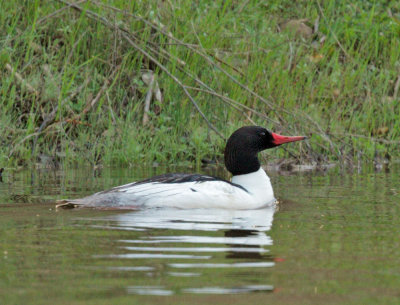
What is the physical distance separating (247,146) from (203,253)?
3.34 m

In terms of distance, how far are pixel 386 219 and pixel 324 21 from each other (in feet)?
29.0

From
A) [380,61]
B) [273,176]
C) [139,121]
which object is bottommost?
[273,176]

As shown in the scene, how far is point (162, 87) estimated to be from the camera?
39.0ft

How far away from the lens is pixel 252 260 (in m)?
4.61

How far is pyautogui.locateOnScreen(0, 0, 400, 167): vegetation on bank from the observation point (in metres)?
10.9

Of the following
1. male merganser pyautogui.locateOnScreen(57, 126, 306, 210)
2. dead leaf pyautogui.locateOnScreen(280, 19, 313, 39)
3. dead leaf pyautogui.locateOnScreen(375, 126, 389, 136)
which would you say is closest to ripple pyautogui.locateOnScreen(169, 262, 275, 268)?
male merganser pyautogui.locateOnScreen(57, 126, 306, 210)

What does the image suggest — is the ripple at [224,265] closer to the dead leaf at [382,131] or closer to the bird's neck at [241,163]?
the bird's neck at [241,163]

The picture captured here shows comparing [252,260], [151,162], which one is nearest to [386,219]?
[252,260]

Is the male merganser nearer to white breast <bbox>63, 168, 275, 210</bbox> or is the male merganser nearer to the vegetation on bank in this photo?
white breast <bbox>63, 168, 275, 210</bbox>

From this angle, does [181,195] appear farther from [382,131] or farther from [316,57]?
[316,57]

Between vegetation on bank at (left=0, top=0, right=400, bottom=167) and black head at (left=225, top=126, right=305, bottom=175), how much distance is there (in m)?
1.86

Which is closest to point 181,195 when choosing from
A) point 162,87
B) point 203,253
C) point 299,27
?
point 203,253

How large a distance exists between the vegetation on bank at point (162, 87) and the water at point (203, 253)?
9.81 feet

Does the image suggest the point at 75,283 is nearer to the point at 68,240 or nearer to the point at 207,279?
the point at 207,279
